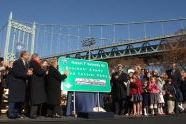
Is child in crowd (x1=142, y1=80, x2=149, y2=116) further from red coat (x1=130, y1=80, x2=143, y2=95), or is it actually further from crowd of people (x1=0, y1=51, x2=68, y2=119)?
crowd of people (x1=0, y1=51, x2=68, y2=119)

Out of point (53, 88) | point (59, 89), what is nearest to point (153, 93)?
point (59, 89)

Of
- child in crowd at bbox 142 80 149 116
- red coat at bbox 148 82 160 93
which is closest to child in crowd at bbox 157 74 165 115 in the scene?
red coat at bbox 148 82 160 93

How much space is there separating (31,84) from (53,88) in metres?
0.64

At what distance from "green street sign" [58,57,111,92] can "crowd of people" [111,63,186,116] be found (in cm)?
41

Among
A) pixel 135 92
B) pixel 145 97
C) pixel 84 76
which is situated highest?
A: pixel 84 76

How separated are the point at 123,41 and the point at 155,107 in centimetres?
6721

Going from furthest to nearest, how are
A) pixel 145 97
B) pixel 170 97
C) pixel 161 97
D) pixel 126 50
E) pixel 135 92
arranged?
1. pixel 126 50
2. pixel 170 97
3. pixel 161 97
4. pixel 145 97
5. pixel 135 92

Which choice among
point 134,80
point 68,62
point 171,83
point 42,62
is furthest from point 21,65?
point 171,83

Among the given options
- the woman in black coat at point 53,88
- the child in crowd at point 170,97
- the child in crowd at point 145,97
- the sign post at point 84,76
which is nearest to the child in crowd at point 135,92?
the child in crowd at point 145,97

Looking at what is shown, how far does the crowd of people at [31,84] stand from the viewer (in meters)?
8.85

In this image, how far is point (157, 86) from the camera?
1231cm

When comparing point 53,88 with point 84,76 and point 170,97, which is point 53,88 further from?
point 170,97

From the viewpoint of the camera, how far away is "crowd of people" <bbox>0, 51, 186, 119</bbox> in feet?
29.3

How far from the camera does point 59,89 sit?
970 centimetres
